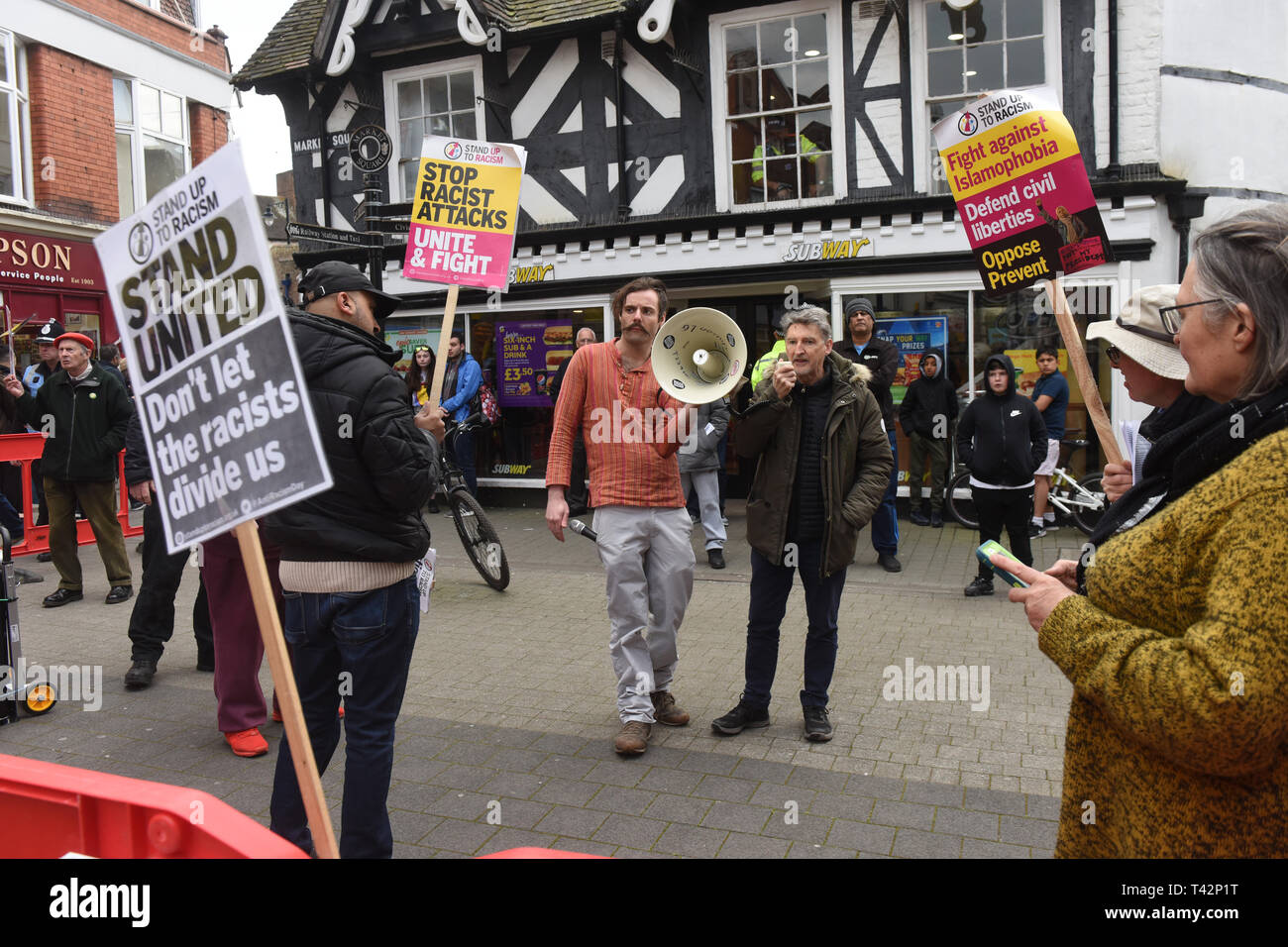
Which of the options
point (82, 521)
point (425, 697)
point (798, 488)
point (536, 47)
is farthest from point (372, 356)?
point (536, 47)

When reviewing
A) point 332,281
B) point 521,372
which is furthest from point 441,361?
point 521,372

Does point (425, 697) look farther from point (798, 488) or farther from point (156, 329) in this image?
point (156, 329)

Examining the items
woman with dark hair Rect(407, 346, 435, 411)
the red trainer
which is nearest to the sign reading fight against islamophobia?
the red trainer

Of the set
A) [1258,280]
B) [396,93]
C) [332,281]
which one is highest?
[396,93]

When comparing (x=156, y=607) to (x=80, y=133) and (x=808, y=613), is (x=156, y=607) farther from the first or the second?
(x=80, y=133)

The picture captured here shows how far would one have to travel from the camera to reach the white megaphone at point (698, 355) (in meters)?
4.61

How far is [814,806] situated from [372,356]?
246 centimetres

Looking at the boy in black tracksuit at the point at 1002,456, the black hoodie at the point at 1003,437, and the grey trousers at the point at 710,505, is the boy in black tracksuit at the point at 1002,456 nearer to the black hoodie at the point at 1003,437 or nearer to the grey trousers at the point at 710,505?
the black hoodie at the point at 1003,437

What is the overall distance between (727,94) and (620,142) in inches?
55.3

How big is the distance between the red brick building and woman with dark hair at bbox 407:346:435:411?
459cm

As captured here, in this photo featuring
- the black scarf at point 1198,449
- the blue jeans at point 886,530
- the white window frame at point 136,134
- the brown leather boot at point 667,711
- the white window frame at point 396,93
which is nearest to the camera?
the black scarf at point 1198,449

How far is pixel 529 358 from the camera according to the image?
13.1 meters

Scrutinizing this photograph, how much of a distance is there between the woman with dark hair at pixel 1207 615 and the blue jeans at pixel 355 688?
2113mm

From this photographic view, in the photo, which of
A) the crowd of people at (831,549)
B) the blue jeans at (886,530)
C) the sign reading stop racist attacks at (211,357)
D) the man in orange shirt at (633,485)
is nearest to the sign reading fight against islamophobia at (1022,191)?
the crowd of people at (831,549)
